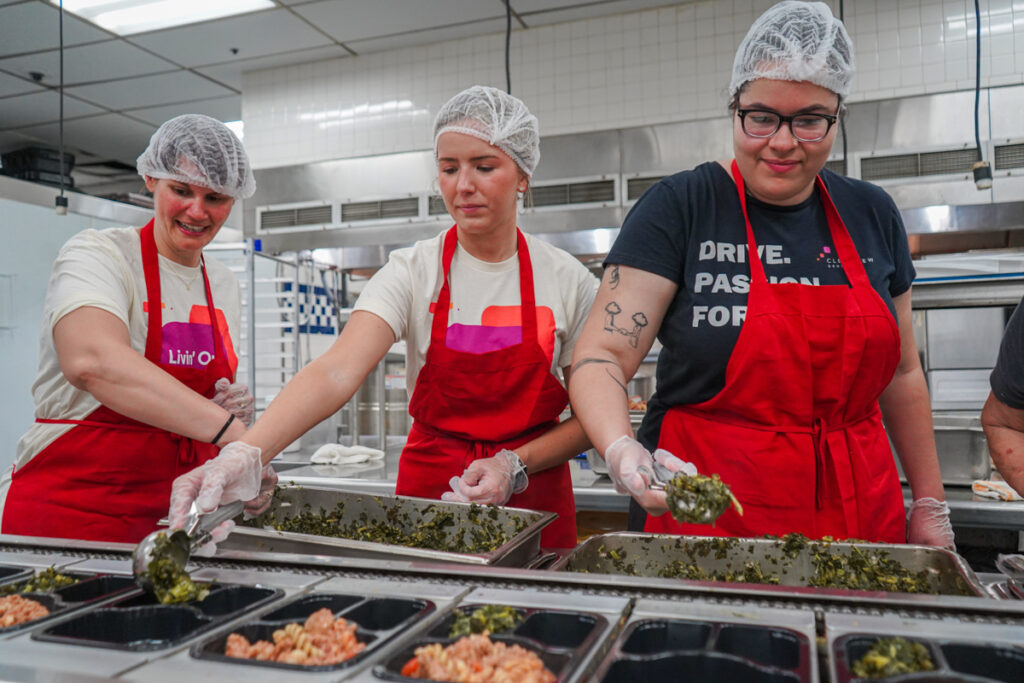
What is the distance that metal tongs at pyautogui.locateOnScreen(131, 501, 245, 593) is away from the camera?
1.15 metres

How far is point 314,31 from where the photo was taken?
5.13 m

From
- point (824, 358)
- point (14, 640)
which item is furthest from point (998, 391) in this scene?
point (14, 640)

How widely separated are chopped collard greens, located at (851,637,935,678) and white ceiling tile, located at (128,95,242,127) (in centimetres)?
646

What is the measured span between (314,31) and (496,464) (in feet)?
14.2

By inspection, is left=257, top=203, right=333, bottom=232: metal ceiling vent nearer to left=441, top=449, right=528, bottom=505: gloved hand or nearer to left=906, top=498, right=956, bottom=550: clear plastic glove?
left=441, top=449, right=528, bottom=505: gloved hand

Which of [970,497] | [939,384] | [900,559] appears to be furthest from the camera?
[939,384]

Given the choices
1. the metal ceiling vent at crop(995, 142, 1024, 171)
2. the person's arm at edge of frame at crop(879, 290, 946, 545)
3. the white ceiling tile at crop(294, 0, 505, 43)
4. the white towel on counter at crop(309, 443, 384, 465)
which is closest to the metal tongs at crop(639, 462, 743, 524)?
the person's arm at edge of frame at crop(879, 290, 946, 545)

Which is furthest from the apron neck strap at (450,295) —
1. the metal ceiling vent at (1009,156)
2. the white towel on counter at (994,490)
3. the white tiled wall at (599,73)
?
the metal ceiling vent at (1009,156)

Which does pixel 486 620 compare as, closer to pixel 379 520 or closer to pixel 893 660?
pixel 893 660

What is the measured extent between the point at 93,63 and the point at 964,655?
613cm

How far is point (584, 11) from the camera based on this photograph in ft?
16.2

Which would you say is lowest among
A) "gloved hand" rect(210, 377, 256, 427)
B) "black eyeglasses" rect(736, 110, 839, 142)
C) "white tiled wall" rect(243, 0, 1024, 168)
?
"gloved hand" rect(210, 377, 256, 427)

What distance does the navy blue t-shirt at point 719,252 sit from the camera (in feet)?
5.41

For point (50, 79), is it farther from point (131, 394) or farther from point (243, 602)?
point (243, 602)
